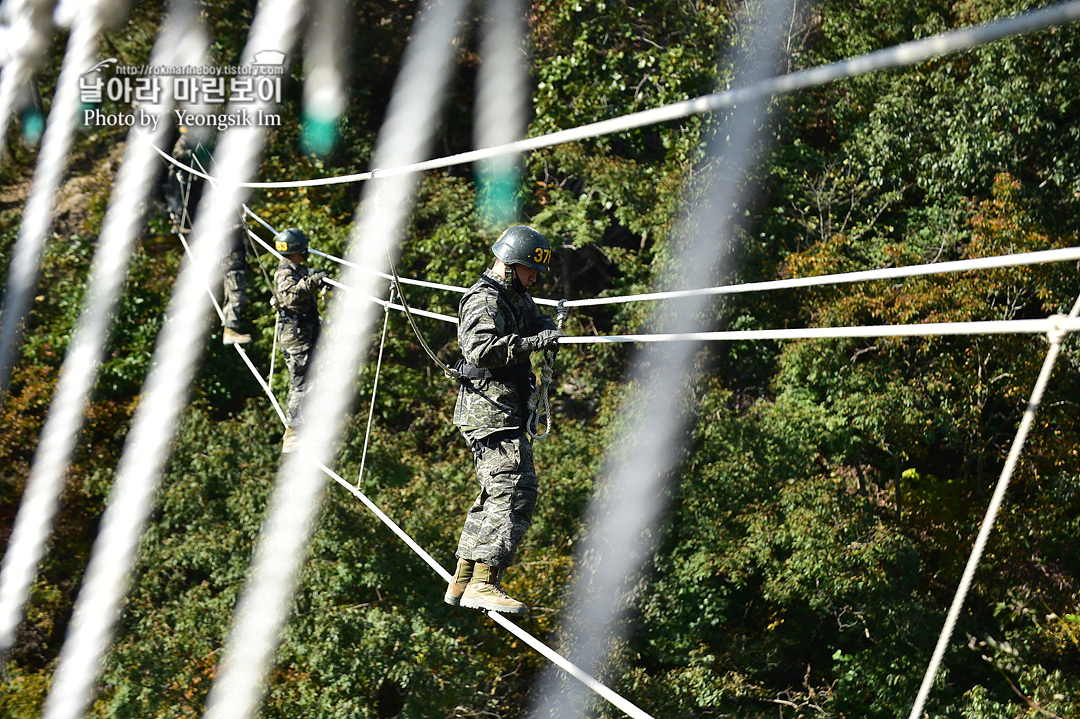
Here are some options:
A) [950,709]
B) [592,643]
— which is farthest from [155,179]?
[950,709]

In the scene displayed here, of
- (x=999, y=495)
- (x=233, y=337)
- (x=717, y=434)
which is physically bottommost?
(x=999, y=495)

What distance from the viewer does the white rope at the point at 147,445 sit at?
30.8 feet

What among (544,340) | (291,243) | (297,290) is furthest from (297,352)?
(544,340)

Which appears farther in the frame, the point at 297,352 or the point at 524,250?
the point at 297,352

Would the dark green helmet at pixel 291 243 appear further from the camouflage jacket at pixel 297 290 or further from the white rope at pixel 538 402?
the white rope at pixel 538 402

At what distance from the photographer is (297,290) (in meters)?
6.25

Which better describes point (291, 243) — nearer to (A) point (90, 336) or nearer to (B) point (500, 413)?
(B) point (500, 413)

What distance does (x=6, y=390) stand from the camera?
40.2 feet

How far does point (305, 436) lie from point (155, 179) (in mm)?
5514

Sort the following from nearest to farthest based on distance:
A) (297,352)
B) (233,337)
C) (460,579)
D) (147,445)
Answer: (460,579)
(297,352)
(233,337)
(147,445)

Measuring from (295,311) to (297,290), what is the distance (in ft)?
1.28

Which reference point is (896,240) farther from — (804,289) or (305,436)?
(305,436)

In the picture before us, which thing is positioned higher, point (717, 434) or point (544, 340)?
point (717, 434)

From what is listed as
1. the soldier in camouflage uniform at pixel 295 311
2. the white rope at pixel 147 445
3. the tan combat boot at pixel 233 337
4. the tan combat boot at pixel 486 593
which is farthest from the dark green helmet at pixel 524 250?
the tan combat boot at pixel 233 337
